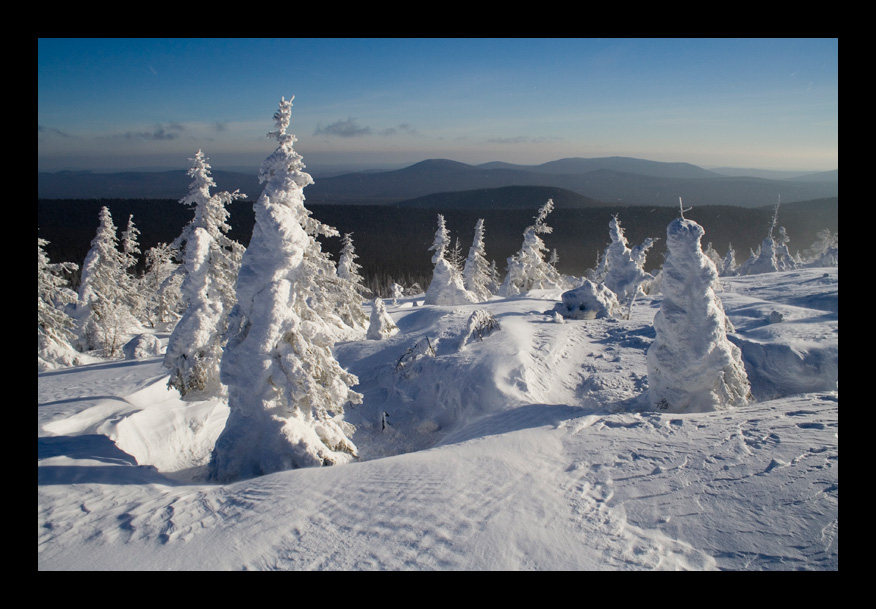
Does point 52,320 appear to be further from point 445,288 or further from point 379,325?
point 445,288

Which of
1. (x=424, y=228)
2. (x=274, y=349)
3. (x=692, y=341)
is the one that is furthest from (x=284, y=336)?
(x=424, y=228)

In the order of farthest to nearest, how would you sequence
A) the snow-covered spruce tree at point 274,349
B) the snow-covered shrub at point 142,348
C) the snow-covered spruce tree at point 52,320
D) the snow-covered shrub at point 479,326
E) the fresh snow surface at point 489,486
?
the snow-covered shrub at point 142,348 < the snow-covered spruce tree at point 52,320 < the snow-covered shrub at point 479,326 < the snow-covered spruce tree at point 274,349 < the fresh snow surface at point 489,486

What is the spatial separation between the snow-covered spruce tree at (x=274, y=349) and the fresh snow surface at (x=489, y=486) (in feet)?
3.38

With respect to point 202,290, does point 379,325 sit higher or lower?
lower

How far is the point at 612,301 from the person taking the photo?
20391 mm

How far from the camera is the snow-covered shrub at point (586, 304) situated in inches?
769

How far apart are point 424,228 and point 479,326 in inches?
5034

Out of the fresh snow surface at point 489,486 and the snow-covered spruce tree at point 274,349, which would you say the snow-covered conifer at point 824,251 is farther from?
the snow-covered spruce tree at point 274,349

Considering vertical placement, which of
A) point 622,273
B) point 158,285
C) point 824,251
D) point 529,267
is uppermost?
point 824,251

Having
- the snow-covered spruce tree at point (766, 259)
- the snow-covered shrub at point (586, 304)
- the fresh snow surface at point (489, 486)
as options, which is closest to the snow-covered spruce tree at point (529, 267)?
the snow-covered shrub at point (586, 304)

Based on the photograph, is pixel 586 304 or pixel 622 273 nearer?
pixel 586 304

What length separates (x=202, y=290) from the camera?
1305 centimetres

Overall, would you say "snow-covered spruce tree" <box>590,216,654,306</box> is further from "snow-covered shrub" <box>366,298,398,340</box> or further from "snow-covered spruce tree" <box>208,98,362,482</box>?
"snow-covered spruce tree" <box>208,98,362,482</box>

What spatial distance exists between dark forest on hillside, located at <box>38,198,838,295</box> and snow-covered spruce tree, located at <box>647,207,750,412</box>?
71.1 m
